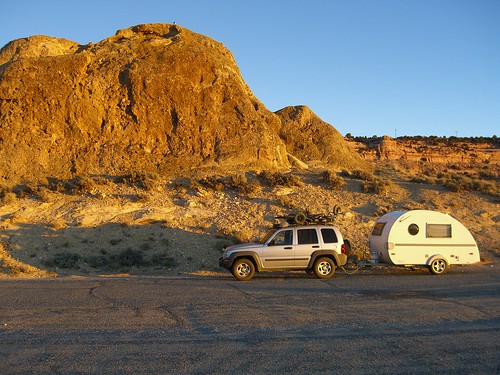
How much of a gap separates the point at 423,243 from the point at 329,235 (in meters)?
3.60

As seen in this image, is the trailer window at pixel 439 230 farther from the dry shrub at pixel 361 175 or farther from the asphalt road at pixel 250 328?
the dry shrub at pixel 361 175

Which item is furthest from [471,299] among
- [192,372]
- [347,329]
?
[192,372]

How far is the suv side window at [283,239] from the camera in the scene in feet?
55.8

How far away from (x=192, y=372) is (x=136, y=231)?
1706 cm

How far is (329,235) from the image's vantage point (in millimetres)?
17281

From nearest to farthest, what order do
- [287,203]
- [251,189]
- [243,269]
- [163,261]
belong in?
1. [243,269]
2. [163,261]
3. [287,203]
4. [251,189]

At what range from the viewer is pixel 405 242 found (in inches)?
709

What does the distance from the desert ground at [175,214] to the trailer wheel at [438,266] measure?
4552 millimetres

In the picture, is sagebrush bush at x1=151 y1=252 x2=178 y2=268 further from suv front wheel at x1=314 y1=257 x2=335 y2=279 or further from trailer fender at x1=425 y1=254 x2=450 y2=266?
trailer fender at x1=425 y1=254 x2=450 y2=266

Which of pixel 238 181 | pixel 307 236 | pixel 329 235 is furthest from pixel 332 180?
pixel 307 236

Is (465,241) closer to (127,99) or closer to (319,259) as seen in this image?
(319,259)

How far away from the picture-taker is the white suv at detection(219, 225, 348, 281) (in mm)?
16641

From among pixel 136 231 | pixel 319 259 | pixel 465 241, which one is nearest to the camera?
pixel 319 259

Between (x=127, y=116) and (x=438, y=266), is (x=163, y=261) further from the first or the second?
(x=127, y=116)
